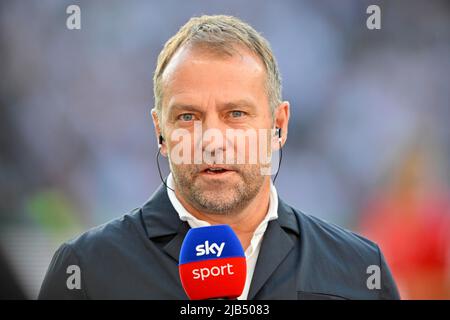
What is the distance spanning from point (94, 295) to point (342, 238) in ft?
2.52

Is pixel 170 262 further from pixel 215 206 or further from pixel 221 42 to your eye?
pixel 221 42

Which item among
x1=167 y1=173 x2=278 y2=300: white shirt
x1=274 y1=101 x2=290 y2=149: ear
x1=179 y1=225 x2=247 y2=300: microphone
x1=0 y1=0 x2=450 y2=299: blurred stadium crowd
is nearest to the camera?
x1=179 y1=225 x2=247 y2=300: microphone

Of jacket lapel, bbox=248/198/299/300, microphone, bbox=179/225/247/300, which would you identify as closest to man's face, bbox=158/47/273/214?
jacket lapel, bbox=248/198/299/300

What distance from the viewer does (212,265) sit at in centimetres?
140

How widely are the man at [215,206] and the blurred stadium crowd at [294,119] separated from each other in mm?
1626

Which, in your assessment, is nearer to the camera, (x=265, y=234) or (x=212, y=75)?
(x=212, y=75)

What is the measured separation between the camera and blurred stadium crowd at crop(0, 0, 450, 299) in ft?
11.6

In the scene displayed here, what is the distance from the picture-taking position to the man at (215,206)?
1.72 meters

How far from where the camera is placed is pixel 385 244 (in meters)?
3.69

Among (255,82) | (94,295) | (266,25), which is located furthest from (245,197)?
(266,25)

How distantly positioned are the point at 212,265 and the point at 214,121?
0.46 m

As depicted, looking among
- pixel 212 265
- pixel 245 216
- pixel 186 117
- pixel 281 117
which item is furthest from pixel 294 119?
pixel 212 265

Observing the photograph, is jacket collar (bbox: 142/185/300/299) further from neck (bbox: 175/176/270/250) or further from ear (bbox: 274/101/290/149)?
ear (bbox: 274/101/290/149)

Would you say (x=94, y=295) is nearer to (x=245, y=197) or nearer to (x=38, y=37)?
(x=245, y=197)
